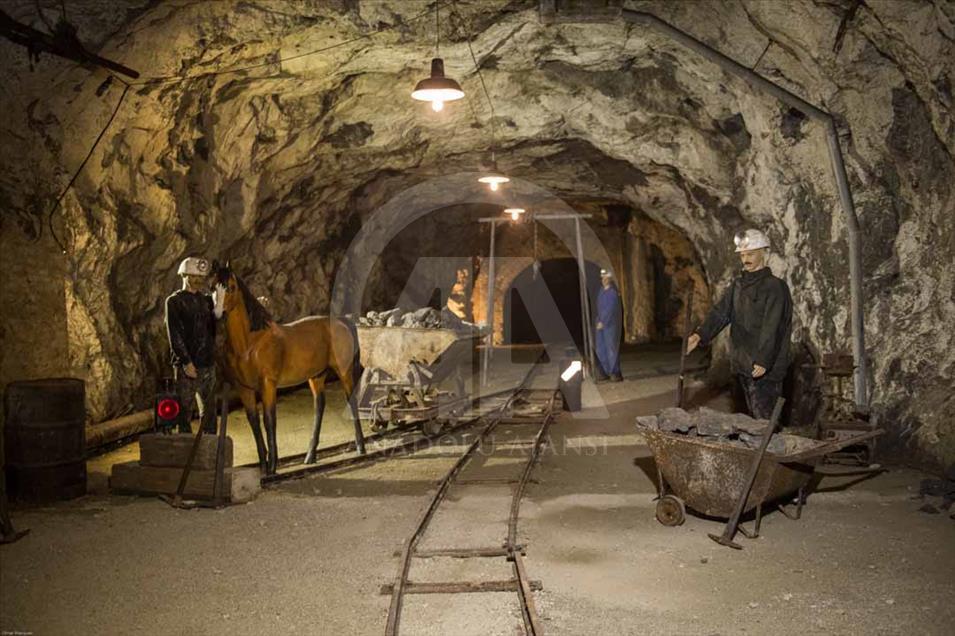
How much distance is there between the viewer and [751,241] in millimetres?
7695

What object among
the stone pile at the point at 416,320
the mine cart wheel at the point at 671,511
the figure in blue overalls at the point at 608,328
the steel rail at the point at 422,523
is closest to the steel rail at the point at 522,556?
the steel rail at the point at 422,523

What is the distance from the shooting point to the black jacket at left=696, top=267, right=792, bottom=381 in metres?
7.55

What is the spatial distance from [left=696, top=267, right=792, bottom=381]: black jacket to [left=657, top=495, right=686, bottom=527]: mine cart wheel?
1.65 meters

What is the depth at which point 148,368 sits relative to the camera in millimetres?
11289

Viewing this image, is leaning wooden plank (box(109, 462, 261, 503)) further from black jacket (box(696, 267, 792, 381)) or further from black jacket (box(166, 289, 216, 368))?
black jacket (box(696, 267, 792, 381))

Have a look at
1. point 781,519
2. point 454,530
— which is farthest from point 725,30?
point 454,530

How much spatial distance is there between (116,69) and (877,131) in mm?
7705

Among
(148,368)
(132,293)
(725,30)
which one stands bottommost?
(148,368)

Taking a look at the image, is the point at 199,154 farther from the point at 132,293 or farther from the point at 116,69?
the point at 116,69

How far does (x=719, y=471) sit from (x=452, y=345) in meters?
5.60

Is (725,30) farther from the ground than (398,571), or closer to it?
farther from the ground

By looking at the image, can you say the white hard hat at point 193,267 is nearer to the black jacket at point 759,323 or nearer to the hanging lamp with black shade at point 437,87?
the hanging lamp with black shade at point 437,87

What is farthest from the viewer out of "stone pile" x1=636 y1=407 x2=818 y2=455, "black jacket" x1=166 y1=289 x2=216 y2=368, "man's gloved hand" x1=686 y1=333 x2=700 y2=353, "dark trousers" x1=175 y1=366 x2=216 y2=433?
"dark trousers" x1=175 y1=366 x2=216 y2=433

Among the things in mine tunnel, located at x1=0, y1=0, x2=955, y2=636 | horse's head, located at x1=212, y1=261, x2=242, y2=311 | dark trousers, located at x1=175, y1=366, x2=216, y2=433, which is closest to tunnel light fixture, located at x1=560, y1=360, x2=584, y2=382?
mine tunnel, located at x1=0, y1=0, x2=955, y2=636
